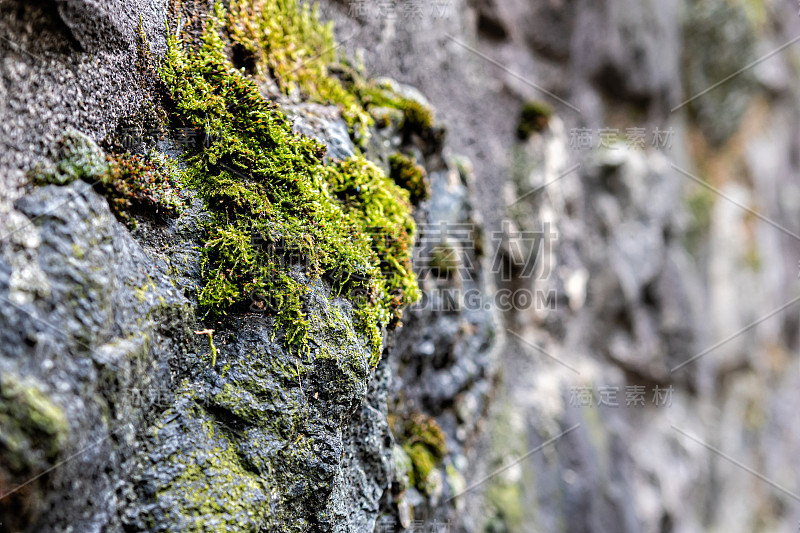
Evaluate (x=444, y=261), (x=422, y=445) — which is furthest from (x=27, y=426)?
(x=444, y=261)

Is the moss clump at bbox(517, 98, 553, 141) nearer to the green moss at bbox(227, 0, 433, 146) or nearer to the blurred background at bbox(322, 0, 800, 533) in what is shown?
the blurred background at bbox(322, 0, 800, 533)

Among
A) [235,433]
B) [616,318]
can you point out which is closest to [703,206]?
[616,318]

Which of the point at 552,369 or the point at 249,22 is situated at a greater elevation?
the point at 249,22

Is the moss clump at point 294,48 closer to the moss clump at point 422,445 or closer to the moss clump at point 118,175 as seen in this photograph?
the moss clump at point 118,175

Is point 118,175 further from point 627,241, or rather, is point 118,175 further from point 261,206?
point 627,241

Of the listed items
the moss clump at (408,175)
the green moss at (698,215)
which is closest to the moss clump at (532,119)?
the moss clump at (408,175)

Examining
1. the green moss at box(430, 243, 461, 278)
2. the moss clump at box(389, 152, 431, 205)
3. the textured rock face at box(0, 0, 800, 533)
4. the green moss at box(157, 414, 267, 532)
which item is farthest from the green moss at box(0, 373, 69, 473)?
the green moss at box(430, 243, 461, 278)

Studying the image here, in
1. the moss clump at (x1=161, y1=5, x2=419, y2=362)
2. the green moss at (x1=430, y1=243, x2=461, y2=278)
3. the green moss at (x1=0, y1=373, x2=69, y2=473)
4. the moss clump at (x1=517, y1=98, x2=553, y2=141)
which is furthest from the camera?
the moss clump at (x1=517, y1=98, x2=553, y2=141)

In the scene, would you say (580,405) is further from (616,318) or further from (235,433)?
(235,433)
